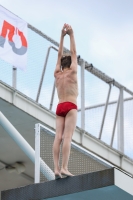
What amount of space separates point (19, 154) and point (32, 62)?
3434 millimetres

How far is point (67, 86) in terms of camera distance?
47.2ft

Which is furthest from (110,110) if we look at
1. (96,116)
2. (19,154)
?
(19,154)

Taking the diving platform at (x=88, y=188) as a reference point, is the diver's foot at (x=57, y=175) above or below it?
above

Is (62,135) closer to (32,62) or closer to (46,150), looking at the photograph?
(46,150)

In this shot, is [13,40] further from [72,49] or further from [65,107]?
[65,107]

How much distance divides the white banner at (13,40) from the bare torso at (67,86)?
466 cm

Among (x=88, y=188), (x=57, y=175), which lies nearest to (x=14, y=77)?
(x=57, y=175)

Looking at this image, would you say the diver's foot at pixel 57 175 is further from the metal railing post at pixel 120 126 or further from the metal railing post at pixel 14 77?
the metal railing post at pixel 120 126

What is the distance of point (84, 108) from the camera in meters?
20.5

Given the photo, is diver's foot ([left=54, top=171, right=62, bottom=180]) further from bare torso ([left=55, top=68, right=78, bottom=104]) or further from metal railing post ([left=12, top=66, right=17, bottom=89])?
metal railing post ([left=12, top=66, right=17, bottom=89])

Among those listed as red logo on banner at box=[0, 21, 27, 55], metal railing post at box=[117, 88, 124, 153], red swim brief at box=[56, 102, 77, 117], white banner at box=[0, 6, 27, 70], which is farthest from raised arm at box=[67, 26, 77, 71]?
metal railing post at box=[117, 88, 124, 153]

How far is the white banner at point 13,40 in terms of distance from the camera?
19109 millimetres

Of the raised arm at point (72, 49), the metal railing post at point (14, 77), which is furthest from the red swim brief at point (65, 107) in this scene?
the metal railing post at point (14, 77)

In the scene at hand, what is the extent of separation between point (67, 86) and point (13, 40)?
5.31 m
